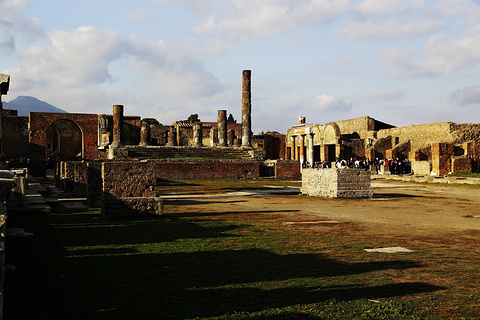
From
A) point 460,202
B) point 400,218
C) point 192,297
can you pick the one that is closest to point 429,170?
point 460,202

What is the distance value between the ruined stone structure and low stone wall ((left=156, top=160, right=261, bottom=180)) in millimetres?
7238

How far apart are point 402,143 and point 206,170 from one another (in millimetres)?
15112

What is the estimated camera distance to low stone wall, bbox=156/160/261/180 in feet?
79.6

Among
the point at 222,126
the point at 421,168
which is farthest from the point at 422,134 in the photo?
the point at 222,126

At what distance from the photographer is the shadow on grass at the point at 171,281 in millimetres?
3121

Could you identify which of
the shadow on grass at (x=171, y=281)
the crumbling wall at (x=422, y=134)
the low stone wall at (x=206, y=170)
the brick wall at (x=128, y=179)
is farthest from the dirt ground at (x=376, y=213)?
the crumbling wall at (x=422, y=134)

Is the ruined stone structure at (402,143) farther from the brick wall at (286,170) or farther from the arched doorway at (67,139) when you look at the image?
the arched doorway at (67,139)

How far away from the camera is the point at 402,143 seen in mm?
32281

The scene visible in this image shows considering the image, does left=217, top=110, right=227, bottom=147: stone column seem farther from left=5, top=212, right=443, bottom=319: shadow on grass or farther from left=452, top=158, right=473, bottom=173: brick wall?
left=5, top=212, right=443, bottom=319: shadow on grass

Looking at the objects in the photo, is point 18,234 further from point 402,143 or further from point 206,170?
point 402,143

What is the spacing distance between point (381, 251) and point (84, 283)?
3.24 metres

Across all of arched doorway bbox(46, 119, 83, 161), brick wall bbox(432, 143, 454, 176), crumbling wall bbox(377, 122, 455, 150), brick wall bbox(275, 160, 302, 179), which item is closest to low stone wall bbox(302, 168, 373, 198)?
brick wall bbox(275, 160, 302, 179)

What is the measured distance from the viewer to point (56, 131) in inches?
1870

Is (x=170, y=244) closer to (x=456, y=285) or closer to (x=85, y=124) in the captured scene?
(x=456, y=285)
